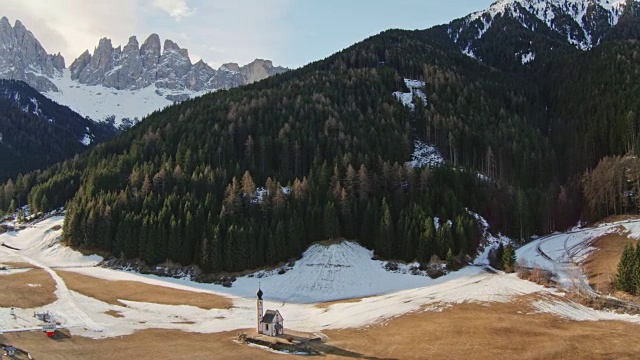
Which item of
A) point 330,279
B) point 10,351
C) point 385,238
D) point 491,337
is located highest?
point 385,238

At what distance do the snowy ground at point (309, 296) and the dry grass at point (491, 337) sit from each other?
12.9 feet

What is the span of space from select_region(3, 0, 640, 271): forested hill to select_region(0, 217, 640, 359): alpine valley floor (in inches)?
295

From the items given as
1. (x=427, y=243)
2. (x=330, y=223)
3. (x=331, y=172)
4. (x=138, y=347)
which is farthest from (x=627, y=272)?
(x=331, y=172)

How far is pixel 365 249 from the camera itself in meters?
105

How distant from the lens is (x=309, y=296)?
85062 mm

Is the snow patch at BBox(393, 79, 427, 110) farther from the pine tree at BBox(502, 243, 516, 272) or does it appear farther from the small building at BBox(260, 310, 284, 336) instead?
the small building at BBox(260, 310, 284, 336)

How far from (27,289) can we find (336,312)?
156 feet

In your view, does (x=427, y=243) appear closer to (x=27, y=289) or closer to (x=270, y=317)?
(x=270, y=317)

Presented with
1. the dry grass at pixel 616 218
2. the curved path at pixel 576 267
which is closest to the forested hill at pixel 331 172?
the dry grass at pixel 616 218

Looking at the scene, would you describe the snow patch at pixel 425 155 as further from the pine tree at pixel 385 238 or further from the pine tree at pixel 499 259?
the pine tree at pixel 499 259

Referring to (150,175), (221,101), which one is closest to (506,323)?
(150,175)

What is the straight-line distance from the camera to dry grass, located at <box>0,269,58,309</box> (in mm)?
68625

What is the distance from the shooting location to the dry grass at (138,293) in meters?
75.9

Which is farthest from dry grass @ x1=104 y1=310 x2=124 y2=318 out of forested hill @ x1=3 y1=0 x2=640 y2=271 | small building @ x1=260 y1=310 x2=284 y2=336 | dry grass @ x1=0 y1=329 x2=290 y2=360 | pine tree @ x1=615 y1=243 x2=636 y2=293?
pine tree @ x1=615 y1=243 x2=636 y2=293
